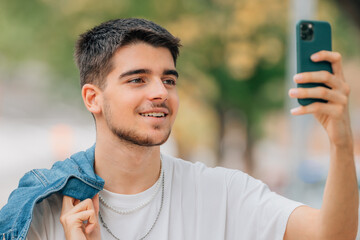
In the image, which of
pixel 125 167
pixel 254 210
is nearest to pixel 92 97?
pixel 125 167

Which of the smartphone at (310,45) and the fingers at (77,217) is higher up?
the smartphone at (310,45)

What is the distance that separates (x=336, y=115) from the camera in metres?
2.04

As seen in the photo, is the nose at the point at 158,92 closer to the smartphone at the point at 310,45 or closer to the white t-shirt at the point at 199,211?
the white t-shirt at the point at 199,211

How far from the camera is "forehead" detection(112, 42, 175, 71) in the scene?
9.01 ft

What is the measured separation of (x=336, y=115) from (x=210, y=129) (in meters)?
11.5

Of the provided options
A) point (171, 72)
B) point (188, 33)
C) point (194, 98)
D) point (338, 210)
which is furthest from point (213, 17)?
point (338, 210)

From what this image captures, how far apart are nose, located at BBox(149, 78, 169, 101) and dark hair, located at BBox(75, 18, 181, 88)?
0.25 m

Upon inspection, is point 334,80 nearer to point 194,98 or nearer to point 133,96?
point 133,96

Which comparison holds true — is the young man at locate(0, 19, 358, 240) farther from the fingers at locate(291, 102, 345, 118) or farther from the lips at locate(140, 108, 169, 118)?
the fingers at locate(291, 102, 345, 118)

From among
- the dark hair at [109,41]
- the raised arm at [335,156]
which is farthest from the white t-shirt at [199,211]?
the dark hair at [109,41]

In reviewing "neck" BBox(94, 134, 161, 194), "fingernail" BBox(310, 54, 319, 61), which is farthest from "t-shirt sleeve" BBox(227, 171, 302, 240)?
"fingernail" BBox(310, 54, 319, 61)

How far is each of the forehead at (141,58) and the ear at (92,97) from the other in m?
0.20

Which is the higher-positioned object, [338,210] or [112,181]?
[112,181]

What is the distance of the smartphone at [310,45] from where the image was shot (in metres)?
2.06
